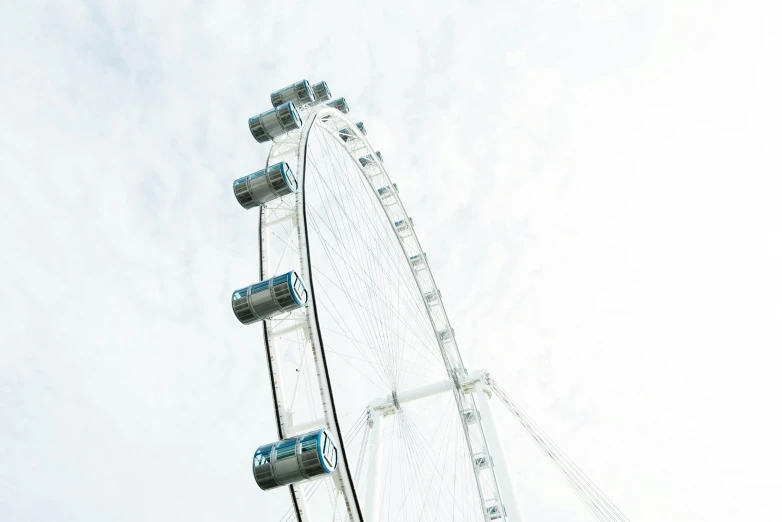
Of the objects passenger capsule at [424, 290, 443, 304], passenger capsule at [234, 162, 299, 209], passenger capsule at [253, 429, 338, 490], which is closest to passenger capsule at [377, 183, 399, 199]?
passenger capsule at [424, 290, 443, 304]

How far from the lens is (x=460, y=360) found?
89.2ft

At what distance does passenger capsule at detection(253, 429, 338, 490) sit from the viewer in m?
11.1

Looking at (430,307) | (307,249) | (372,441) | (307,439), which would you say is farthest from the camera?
(430,307)

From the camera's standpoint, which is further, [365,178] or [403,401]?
[365,178]

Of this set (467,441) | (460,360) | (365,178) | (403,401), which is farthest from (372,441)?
(365,178)

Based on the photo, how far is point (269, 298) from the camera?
13.6 m

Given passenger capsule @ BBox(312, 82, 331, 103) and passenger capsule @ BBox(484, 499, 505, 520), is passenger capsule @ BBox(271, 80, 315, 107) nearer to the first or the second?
passenger capsule @ BBox(312, 82, 331, 103)

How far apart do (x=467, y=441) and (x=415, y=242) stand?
1046 centimetres

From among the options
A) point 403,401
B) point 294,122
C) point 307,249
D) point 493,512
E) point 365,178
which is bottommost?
point 493,512

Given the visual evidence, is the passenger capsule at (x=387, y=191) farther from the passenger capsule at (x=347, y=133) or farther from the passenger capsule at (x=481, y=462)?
the passenger capsule at (x=481, y=462)

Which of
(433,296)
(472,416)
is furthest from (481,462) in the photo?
(433,296)

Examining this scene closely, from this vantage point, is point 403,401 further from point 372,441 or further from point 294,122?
point 294,122

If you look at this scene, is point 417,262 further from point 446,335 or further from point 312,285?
point 312,285

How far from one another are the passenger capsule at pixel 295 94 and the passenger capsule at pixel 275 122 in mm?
3156
